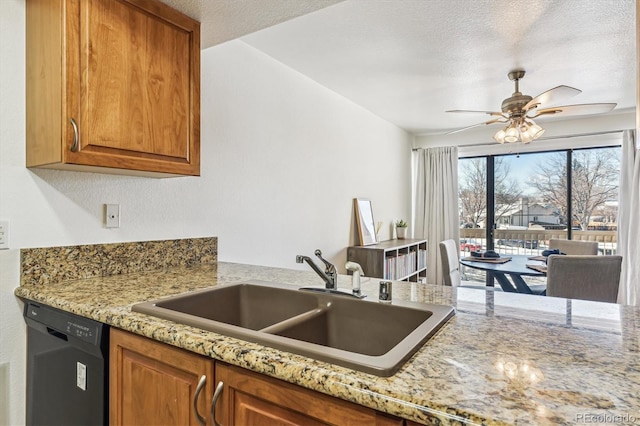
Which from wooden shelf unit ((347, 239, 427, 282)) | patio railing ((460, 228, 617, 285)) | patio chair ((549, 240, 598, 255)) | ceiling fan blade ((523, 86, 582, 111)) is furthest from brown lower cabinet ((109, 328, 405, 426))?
patio railing ((460, 228, 617, 285))

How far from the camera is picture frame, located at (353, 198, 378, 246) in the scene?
12.2 ft

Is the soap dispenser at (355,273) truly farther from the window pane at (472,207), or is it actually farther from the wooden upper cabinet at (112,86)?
the window pane at (472,207)

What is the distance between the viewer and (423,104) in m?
3.84

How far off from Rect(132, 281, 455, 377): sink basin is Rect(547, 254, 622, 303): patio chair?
5.97 ft

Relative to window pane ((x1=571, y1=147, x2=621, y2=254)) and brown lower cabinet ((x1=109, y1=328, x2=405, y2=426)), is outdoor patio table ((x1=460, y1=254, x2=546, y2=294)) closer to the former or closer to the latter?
window pane ((x1=571, y1=147, x2=621, y2=254))

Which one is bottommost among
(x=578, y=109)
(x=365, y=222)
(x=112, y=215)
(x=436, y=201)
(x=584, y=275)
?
(x=584, y=275)

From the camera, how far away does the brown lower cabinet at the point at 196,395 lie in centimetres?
72

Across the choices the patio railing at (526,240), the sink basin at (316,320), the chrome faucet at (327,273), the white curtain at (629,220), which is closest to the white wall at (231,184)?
the sink basin at (316,320)

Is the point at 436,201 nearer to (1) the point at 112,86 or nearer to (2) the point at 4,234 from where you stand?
(1) the point at 112,86

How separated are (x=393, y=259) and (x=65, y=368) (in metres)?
3.07

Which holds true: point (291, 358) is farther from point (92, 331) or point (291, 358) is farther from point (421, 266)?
point (421, 266)

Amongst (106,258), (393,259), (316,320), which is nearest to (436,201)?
(393,259)

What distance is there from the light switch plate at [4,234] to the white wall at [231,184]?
0.02 metres

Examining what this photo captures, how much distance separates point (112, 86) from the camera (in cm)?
133
